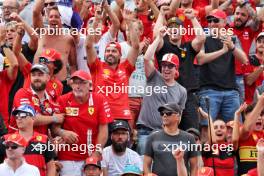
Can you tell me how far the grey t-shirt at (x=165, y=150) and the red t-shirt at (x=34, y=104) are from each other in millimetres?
1440

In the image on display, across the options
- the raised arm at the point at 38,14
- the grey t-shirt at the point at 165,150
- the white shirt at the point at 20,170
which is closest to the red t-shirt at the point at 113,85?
the raised arm at the point at 38,14

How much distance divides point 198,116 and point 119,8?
3037 millimetres

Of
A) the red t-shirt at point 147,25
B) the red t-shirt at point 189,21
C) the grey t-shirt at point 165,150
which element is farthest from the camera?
the red t-shirt at point 147,25

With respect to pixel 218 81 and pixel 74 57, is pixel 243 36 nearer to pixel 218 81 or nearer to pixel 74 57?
pixel 218 81

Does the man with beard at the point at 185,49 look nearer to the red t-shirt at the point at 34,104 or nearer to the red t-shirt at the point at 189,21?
the red t-shirt at the point at 189,21

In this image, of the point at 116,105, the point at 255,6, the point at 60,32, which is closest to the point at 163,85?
the point at 116,105

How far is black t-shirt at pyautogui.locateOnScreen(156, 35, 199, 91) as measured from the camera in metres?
16.5

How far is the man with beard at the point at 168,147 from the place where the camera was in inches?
554

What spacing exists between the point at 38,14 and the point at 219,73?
3109 mm

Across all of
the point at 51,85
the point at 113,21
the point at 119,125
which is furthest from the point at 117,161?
the point at 113,21

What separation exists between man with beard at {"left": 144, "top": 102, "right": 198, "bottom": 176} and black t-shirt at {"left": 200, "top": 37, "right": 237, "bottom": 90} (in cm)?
254

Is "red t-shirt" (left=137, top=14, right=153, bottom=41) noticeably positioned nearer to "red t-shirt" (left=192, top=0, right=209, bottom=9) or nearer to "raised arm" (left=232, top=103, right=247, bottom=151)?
"red t-shirt" (left=192, top=0, right=209, bottom=9)

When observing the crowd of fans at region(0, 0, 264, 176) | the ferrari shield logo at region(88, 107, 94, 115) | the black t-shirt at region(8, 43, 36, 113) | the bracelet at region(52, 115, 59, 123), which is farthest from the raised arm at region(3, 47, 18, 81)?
the ferrari shield logo at region(88, 107, 94, 115)

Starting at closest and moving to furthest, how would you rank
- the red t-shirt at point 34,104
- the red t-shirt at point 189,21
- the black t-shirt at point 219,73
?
the red t-shirt at point 34,104
the black t-shirt at point 219,73
the red t-shirt at point 189,21
